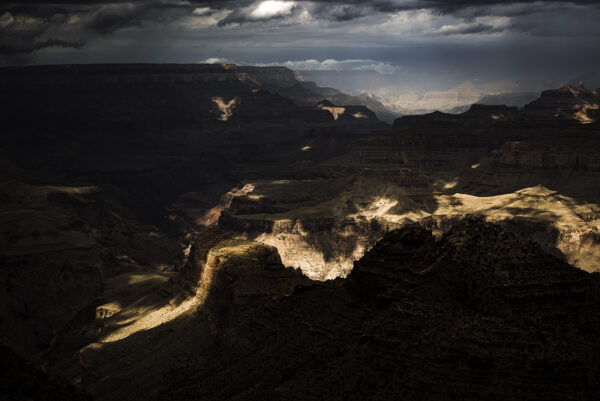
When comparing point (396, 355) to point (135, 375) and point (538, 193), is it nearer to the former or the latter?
point (135, 375)

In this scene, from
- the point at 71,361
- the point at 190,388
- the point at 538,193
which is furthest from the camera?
the point at 538,193

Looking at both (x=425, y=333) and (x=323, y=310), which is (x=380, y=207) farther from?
(x=425, y=333)

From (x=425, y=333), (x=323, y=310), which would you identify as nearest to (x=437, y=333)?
(x=425, y=333)

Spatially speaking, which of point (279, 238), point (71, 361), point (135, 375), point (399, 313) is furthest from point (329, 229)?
point (399, 313)

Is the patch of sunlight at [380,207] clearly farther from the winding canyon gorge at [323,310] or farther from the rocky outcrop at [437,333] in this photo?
the rocky outcrop at [437,333]

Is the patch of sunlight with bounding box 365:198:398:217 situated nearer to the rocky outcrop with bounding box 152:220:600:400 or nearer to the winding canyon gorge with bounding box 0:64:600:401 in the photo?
the winding canyon gorge with bounding box 0:64:600:401

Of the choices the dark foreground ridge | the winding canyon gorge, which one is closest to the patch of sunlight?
the winding canyon gorge

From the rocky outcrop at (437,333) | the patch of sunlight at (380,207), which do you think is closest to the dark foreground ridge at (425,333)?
the rocky outcrop at (437,333)

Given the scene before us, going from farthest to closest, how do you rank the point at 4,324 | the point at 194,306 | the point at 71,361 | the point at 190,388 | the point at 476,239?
the point at 4,324, the point at 71,361, the point at 194,306, the point at 190,388, the point at 476,239
